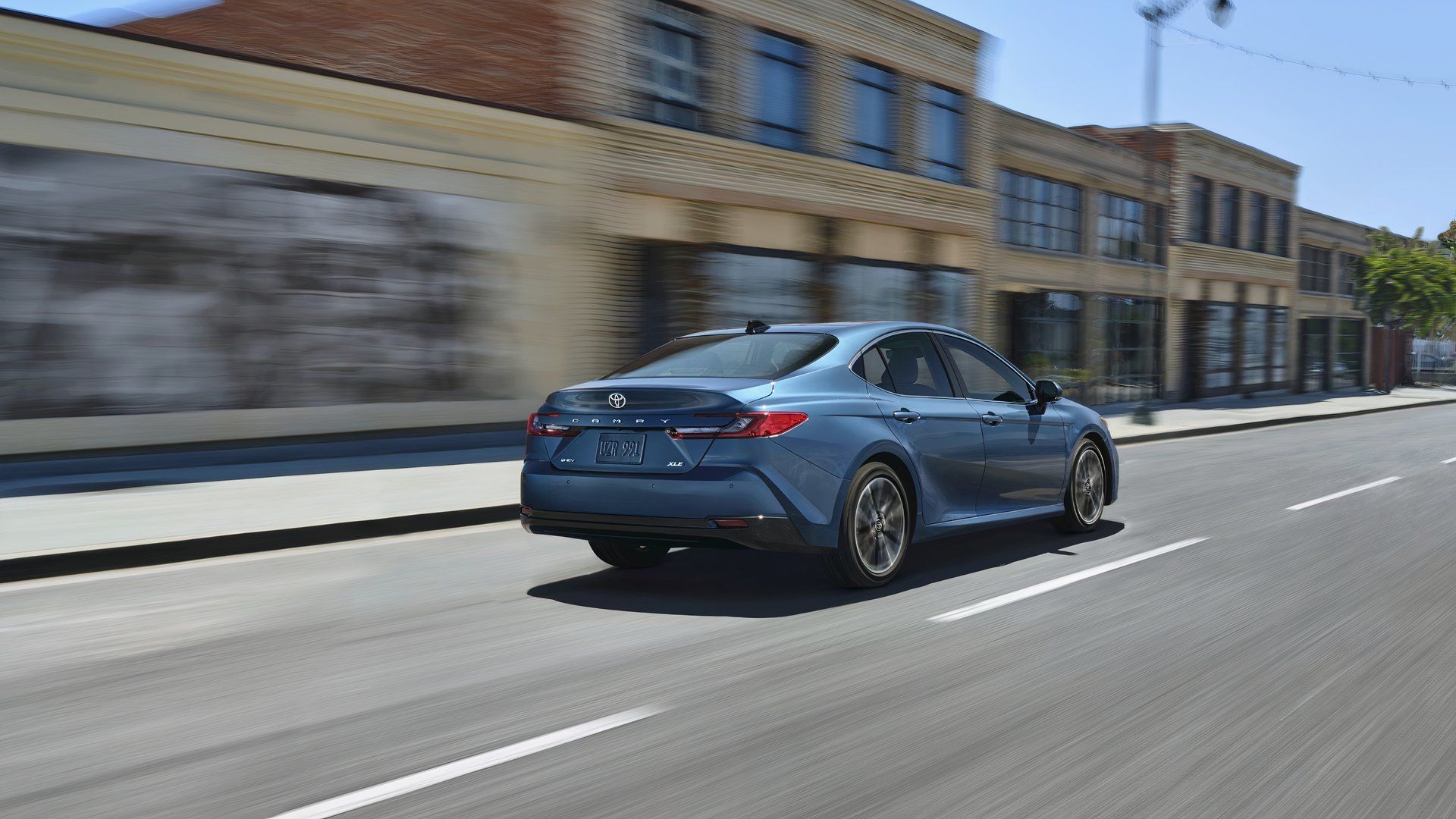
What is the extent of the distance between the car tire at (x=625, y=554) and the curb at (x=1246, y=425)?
47.1 feet

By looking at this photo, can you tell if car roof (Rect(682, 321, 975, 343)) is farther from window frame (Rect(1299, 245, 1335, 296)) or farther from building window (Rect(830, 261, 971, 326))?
window frame (Rect(1299, 245, 1335, 296))

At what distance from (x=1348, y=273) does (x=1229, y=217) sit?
1379 centimetres

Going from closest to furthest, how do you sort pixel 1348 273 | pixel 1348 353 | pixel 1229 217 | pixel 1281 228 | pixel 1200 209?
pixel 1200 209
pixel 1229 217
pixel 1281 228
pixel 1348 353
pixel 1348 273

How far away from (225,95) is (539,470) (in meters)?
8.95

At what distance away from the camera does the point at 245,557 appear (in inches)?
323

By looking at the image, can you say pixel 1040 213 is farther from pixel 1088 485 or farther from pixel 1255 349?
pixel 1088 485

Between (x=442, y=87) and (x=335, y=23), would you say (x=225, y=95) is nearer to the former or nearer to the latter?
(x=442, y=87)

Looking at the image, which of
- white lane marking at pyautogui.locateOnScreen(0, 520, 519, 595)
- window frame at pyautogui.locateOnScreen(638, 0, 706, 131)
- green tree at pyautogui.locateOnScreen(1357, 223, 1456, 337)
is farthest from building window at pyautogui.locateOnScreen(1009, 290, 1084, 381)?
green tree at pyautogui.locateOnScreen(1357, 223, 1456, 337)

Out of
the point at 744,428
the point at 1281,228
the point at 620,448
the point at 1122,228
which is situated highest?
the point at 1281,228

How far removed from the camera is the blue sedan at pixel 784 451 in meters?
6.23

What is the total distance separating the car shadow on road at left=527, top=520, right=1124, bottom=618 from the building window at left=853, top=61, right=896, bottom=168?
50.2ft

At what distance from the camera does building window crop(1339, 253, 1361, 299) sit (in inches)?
1954

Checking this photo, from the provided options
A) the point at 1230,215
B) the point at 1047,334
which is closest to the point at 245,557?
the point at 1047,334

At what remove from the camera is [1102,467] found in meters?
9.41
